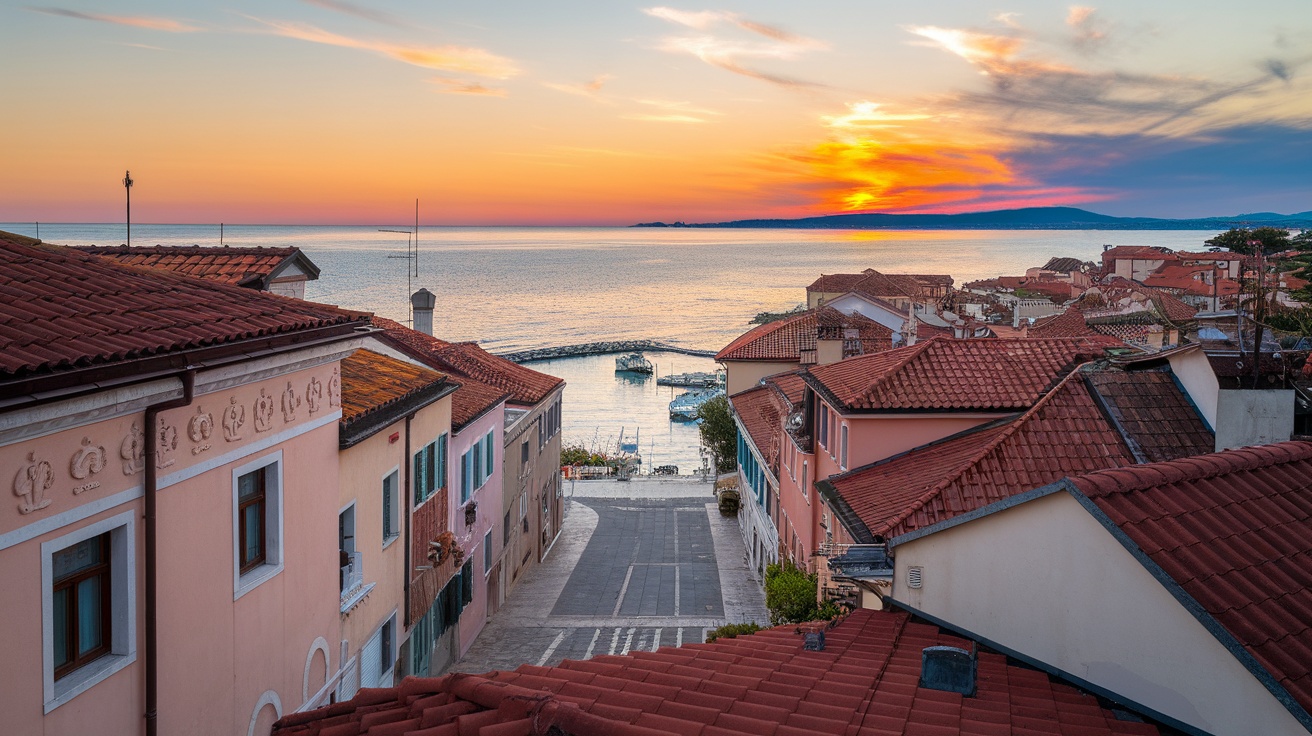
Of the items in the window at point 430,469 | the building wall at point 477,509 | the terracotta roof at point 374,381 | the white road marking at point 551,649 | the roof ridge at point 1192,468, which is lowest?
the white road marking at point 551,649

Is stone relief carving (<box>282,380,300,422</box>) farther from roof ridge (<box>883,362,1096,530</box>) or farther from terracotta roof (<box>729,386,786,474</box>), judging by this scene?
terracotta roof (<box>729,386,786,474</box>)

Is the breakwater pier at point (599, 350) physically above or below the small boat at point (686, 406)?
above

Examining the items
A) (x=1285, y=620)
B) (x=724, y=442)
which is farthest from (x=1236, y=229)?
(x=724, y=442)

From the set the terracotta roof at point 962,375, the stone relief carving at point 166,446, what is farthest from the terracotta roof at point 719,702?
the terracotta roof at point 962,375

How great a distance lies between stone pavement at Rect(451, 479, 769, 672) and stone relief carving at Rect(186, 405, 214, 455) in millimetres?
15099

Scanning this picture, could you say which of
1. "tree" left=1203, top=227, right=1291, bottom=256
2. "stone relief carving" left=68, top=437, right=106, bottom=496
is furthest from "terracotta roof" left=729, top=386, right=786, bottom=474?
"stone relief carving" left=68, top=437, right=106, bottom=496

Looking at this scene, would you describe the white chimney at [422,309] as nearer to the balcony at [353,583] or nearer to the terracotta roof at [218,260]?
the terracotta roof at [218,260]

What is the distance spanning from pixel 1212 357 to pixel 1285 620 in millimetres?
9121

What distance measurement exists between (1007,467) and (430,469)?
32.6ft

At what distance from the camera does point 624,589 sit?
30391mm

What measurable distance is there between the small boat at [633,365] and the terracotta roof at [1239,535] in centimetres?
10582

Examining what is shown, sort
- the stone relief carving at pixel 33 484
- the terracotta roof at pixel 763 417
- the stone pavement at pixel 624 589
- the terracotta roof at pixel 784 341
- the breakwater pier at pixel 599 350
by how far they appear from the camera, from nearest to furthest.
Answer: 1. the stone relief carving at pixel 33 484
2. the stone pavement at pixel 624 589
3. the terracotta roof at pixel 763 417
4. the terracotta roof at pixel 784 341
5. the breakwater pier at pixel 599 350

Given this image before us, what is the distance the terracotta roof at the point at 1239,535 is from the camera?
645cm

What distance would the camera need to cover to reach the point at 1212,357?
48.2 feet
